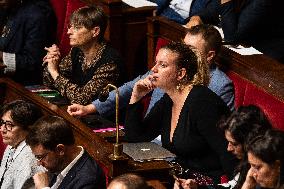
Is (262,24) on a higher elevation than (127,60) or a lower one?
higher

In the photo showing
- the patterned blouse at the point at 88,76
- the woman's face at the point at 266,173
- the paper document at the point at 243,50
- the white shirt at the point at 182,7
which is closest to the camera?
the woman's face at the point at 266,173

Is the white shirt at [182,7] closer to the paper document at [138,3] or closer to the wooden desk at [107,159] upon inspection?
the paper document at [138,3]

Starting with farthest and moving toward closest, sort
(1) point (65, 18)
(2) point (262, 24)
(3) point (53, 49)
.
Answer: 1. (1) point (65, 18)
2. (3) point (53, 49)
3. (2) point (262, 24)

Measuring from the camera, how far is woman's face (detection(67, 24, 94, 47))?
368 centimetres

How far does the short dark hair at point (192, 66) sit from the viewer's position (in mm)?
2928

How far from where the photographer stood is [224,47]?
3.26 meters

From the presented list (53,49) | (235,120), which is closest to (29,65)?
(53,49)

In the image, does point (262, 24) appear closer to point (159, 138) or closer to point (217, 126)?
point (159, 138)

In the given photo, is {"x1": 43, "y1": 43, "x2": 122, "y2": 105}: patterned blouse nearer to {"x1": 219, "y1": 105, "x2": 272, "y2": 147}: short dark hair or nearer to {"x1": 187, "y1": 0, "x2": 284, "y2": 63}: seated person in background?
{"x1": 187, "y1": 0, "x2": 284, "y2": 63}: seated person in background

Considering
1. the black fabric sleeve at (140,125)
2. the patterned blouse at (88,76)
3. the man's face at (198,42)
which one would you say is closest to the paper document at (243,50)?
the man's face at (198,42)

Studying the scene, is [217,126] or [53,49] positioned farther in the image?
[53,49]

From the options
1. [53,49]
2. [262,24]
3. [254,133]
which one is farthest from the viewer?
[53,49]

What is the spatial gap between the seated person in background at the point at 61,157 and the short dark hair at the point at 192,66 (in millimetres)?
491

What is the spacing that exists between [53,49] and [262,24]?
39.0 inches
